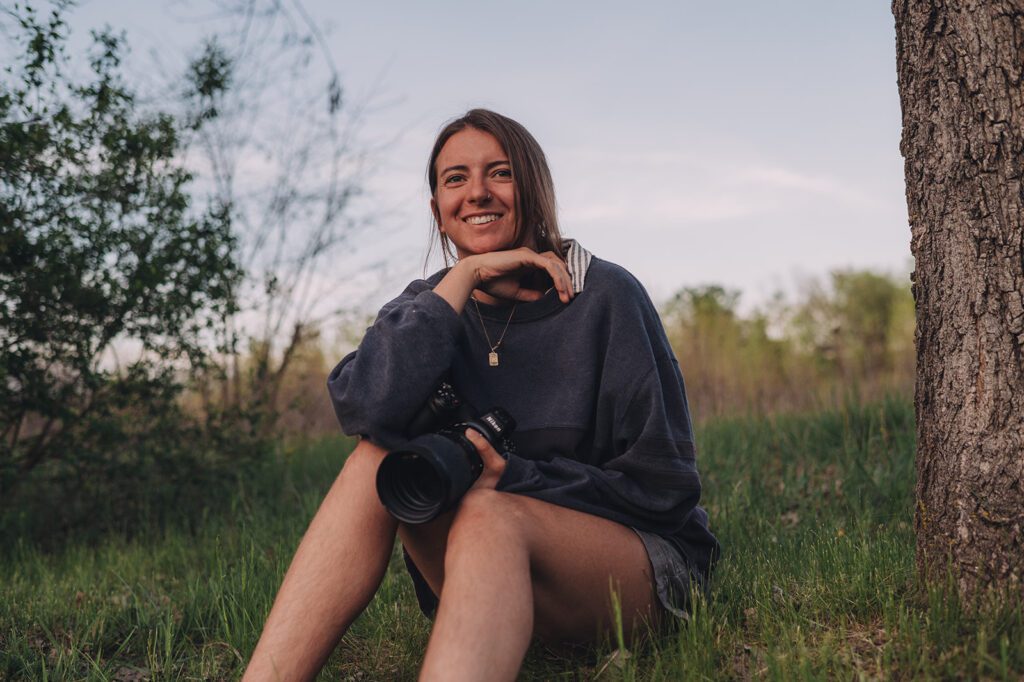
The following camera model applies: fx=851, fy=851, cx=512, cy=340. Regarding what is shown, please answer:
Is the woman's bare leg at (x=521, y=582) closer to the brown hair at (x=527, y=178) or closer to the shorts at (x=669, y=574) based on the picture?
the shorts at (x=669, y=574)

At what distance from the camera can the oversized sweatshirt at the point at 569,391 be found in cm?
209

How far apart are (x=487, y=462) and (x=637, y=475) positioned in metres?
0.40

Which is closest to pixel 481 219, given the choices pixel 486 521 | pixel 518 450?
pixel 518 450

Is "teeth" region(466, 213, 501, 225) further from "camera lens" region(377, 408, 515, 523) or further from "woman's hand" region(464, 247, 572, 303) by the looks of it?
"camera lens" region(377, 408, 515, 523)

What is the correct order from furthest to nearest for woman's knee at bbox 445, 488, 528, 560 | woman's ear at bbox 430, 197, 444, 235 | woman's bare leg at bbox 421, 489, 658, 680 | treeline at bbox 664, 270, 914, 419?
treeline at bbox 664, 270, 914, 419 < woman's ear at bbox 430, 197, 444, 235 < woman's knee at bbox 445, 488, 528, 560 < woman's bare leg at bbox 421, 489, 658, 680

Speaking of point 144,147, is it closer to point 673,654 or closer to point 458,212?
point 458,212

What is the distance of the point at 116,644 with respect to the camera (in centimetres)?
279

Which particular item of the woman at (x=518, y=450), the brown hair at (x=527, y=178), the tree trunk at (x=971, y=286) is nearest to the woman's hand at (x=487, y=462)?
the woman at (x=518, y=450)

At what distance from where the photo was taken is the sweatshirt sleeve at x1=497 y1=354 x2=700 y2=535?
2090 millimetres

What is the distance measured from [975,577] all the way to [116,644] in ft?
8.38

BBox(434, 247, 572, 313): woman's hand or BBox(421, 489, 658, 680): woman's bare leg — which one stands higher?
BBox(434, 247, 572, 313): woman's hand

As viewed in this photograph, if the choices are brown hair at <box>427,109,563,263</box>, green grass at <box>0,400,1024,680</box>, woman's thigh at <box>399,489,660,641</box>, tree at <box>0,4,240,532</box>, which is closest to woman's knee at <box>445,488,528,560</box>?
woman's thigh at <box>399,489,660,641</box>

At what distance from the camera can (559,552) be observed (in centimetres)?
195

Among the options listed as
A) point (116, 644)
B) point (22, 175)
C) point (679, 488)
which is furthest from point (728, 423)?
point (22, 175)
